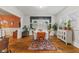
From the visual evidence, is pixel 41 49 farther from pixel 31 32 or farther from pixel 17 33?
pixel 17 33

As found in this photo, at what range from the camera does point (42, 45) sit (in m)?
2.62

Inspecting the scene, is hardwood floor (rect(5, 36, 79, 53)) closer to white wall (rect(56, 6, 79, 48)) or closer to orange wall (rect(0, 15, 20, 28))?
white wall (rect(56, 6, 79, 48))

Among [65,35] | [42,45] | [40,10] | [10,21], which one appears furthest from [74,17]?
[10,21]

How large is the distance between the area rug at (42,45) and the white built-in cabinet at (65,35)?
0.30 metres

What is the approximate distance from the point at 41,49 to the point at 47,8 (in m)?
0.99

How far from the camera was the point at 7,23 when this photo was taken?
2.56m

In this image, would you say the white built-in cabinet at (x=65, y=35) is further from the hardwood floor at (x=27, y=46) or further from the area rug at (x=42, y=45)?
the area rug at (x=42, y=45)

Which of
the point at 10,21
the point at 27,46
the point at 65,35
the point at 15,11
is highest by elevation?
the point at 15,11

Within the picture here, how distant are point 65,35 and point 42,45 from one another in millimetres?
621

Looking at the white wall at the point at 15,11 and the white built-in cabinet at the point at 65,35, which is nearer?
the white wall at the point at 15,11

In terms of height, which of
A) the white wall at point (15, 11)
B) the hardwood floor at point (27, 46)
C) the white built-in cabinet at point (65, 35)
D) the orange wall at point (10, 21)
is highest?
the white wall at point (15, 11)

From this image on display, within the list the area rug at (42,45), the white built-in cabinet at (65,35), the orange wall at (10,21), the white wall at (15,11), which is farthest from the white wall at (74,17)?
the orange wall at (10,21)

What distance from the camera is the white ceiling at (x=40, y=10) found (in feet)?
8.39

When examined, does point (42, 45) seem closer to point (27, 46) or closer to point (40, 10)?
point (27, 46)
